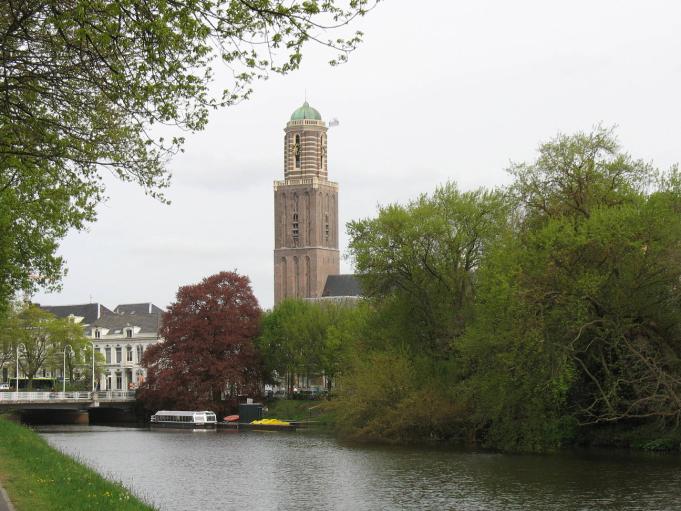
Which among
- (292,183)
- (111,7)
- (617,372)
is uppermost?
(292,183)

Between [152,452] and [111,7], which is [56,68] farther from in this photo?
[152,452]

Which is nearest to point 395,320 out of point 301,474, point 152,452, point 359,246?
point 359,246

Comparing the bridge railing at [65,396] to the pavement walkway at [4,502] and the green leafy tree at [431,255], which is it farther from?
the pavement walkway at [4,502]

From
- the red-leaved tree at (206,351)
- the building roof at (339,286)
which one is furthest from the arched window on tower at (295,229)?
the red-leaved tree at (206,351)

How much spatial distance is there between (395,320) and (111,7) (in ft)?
153

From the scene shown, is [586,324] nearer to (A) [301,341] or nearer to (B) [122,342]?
(A) [301,341]

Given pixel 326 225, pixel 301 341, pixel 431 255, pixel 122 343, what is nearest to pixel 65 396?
pixel 301 341

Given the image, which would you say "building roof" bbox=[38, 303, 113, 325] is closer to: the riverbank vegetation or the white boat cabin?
the white boat cabin

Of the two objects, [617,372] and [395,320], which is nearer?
[617,372]

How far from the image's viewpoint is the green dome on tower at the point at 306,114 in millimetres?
180500

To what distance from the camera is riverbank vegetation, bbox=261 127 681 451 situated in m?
43.4

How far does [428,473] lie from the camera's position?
38062 mm

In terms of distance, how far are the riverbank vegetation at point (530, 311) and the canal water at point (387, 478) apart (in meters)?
2.93

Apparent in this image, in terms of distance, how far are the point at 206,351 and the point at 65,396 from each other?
18.1m
